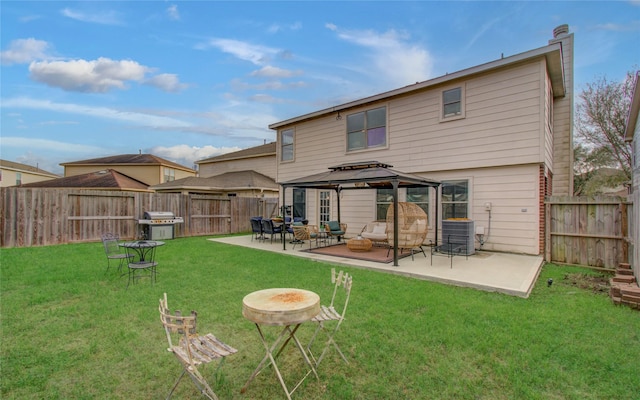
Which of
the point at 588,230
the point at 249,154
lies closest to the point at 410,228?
the point at 588,230

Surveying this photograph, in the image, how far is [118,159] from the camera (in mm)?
29500

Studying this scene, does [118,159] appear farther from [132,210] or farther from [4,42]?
[4,42]

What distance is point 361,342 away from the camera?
11.0 ft

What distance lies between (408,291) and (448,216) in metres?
4.99

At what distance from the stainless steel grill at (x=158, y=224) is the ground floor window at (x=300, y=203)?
5115mm

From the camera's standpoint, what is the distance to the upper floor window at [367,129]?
10.9 meters

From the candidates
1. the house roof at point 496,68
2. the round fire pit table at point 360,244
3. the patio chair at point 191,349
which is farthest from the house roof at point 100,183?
the patio chair at point 191,349

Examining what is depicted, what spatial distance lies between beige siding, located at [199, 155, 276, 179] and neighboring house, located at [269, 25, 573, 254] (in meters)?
9.48

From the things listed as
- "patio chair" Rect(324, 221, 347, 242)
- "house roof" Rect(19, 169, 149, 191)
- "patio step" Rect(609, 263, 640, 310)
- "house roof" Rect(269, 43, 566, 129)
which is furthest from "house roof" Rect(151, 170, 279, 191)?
"patio step" Rect(609, 263, 640, 310)

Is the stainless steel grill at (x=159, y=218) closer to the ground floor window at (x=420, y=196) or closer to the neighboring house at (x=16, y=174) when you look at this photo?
the ground floor window at (x=420, y=196)

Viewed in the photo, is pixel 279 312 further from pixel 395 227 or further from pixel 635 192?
pixel 635 192

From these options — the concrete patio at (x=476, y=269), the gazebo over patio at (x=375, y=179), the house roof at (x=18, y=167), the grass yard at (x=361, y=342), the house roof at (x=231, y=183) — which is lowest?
the grass yard at (x=361, y=342)

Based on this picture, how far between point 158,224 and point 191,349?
11335 mm

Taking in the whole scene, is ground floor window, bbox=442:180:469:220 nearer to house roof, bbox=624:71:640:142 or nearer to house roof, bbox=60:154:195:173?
house roof, bbox=624:71:640:142
